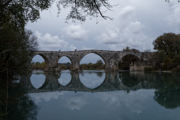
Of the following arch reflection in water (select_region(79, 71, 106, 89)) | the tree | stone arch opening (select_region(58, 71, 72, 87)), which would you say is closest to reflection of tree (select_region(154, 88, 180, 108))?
arch reflection in water (select_region(79, 71, 106, 89))

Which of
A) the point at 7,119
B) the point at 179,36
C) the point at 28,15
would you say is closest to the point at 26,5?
the point at 28,15

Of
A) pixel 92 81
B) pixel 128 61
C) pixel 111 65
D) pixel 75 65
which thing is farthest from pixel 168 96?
pixel 128 61

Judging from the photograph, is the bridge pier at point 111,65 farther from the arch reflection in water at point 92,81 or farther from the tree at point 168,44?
the arch reflection in water at point 92,81

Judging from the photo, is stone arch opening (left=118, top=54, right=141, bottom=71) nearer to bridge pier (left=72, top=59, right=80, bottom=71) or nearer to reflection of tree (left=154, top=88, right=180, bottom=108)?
bridge pier (left=72, top=59, right=80, bottom=71)

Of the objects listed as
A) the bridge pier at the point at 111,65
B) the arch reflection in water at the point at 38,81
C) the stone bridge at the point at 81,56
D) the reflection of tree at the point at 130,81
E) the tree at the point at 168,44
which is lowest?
the arch reflection in water at the point at 38,81

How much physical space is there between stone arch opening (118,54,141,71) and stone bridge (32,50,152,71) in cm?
149

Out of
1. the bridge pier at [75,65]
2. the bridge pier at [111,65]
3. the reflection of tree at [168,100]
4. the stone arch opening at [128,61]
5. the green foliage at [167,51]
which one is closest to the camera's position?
the reflection of tree at [168,100]

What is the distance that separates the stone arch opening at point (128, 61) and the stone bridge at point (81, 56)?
1.49 meters

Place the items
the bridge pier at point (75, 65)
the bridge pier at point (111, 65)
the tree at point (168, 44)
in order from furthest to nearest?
the bridge pier at point (111, 65) → the bridge pier at point (75, 65) → the tree at point (168, 44)

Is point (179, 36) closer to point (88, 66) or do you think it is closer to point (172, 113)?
point (172, 113)

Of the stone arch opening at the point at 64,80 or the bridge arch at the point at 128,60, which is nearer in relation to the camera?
the stone arch opening at the point at 64,80

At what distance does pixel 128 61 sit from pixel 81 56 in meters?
13.3

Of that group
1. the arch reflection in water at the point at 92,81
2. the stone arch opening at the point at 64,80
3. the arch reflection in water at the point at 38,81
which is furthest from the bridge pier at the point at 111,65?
the arch reflection in water at the point at 38,81

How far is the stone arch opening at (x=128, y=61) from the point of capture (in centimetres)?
4148
